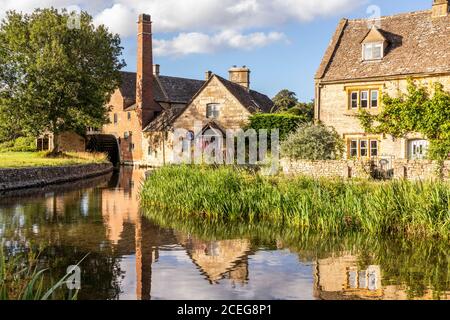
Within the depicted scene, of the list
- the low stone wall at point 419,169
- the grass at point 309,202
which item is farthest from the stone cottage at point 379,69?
the grass at point 309,202

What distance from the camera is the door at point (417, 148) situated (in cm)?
2972

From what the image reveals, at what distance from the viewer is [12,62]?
4381cm

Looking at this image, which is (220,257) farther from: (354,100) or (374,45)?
(374,45)

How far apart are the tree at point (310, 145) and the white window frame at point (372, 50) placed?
626 cm

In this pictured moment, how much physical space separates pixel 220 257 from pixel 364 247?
3.70 metres

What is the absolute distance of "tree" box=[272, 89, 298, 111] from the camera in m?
61.2

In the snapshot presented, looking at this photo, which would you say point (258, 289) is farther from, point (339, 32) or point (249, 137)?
point (249, 137)

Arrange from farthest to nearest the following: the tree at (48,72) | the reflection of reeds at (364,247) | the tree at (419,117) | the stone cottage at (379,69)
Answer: the tree at (48,72), the stone cottage at (379,69), the tree at (419,117), the reflection of reeds at (364,247)

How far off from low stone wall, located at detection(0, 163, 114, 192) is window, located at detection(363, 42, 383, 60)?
20751 mm

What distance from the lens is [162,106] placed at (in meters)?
58.4

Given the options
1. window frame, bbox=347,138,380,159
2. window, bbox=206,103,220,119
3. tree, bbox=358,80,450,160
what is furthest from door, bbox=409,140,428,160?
window, bbox=206,103,220,119

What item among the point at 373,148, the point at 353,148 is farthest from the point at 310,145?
the point at 373,148

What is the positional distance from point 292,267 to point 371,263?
1860mm

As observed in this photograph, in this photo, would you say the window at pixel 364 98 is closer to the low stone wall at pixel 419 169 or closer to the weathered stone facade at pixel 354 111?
the weathered stone facade at pixel 354 111
